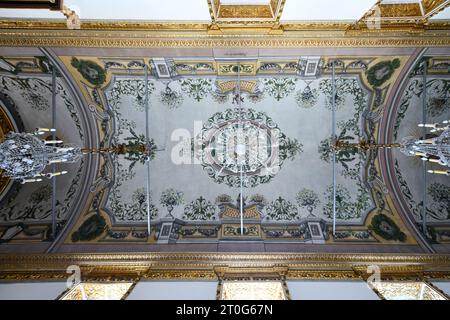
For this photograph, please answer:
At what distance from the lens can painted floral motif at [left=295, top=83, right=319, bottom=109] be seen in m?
8.09

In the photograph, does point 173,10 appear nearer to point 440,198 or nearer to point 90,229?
point 90,229

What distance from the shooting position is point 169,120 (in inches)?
333

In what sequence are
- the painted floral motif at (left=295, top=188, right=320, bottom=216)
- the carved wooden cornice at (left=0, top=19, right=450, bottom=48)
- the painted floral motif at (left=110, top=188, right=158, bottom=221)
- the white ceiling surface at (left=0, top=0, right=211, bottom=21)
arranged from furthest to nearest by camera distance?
the painted floral motif at (left=295, top=188, right=320, bottom=216)
the painted floral motif at (left=110, top=188, right=158, bottom=221)
the carved wooden cornice at (left=0, top=19, right=450, bottom=48)
the white ceiling surface at (left=0, top=0, right=211, bottom=21)

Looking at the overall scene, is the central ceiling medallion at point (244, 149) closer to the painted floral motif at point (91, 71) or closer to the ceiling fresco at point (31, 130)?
the painted floral motif at point (91, 71)

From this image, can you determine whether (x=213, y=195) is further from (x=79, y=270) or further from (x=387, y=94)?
(x=387, y=94)

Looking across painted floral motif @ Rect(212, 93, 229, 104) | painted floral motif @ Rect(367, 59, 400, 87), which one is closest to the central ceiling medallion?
painted floral motif @ Rect(212, 93, 229, 104)

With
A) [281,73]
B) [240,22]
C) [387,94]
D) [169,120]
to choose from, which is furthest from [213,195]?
[387,94]

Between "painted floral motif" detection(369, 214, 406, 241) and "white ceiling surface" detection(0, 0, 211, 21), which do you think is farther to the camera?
"painted floral motif" detection(369, 214, 406, 241)

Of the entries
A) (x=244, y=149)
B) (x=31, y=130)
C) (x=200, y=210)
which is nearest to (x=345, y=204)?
(x=244, y=149)

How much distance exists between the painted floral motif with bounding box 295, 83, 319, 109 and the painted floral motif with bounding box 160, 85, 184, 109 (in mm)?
2951

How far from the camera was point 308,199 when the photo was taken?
27.9 feet

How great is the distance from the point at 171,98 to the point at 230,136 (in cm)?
181

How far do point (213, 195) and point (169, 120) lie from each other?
2.27m

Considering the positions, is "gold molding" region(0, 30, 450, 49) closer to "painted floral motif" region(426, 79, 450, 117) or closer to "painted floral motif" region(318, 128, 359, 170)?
"painted floral motif" region(426, 79, 450, 117)
